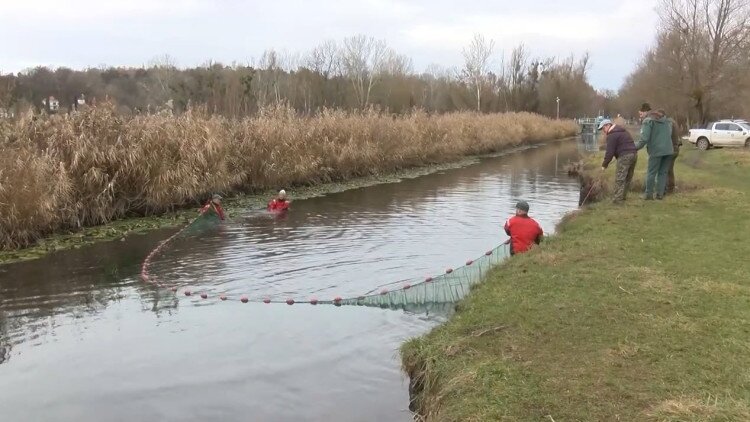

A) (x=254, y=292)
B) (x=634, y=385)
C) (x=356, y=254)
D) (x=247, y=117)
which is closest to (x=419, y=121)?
(x=247, y=117)

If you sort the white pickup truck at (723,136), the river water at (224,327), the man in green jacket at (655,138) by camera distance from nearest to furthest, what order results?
the river water at (224,327) → the man in green jacket at (655,138) → the white pickup truck at (723,136)

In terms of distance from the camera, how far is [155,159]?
52.7ft

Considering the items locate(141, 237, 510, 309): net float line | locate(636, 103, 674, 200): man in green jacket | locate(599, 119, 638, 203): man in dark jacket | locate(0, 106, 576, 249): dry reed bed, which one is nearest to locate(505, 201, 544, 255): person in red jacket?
locate(141, 237, 510, 309): net float line

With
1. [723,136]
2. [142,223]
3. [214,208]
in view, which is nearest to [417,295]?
[214,208]

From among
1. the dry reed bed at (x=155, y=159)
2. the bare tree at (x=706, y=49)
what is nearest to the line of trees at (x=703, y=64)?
the bare tree at (x=706, y=49)

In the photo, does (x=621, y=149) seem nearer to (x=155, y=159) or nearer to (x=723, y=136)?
(x=155, y=159)

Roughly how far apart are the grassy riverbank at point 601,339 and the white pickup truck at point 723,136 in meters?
28.8

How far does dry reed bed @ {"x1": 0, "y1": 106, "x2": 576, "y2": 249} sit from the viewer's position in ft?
41.8

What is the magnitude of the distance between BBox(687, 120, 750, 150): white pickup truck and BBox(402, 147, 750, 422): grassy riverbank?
2879 centimetres

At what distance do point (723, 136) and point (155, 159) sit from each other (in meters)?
31.4

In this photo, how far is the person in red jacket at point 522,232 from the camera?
9641mm

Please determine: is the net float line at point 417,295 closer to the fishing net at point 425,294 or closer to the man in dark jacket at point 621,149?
the fishing net at point 425,294

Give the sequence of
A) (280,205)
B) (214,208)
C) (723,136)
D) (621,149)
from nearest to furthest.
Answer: (621,149)
(214,208)
(280,205)
(723,136)

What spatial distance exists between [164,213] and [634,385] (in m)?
13.9
